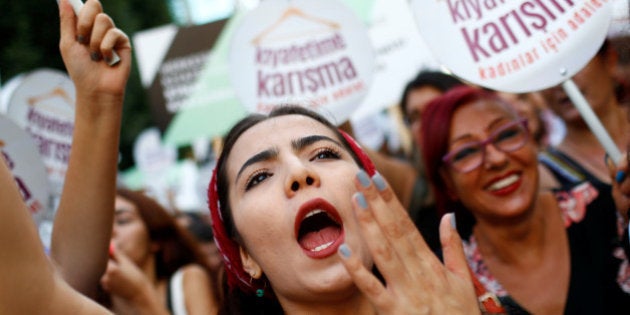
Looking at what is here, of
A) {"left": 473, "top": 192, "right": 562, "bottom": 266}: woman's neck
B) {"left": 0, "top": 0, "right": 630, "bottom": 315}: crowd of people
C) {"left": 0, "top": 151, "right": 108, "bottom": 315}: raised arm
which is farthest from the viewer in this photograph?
{"left": 473, "top": 192, "right": 562, "bottom": 266}: woman's neck

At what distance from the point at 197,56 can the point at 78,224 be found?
3.80 metres

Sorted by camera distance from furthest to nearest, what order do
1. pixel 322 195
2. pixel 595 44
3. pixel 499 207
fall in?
1. pixel 499 207
2. pixel 595 44
3. pixel 322 195

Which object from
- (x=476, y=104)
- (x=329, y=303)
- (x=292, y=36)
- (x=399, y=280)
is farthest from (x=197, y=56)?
(x=399, y=280)

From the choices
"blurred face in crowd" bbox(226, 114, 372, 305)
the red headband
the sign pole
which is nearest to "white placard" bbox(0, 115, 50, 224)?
the red headband

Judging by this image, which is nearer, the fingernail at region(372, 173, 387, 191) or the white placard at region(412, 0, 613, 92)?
the fingernail at region(372, 173, 387, 191)

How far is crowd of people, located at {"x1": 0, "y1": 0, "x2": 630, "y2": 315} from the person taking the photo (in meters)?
1.37

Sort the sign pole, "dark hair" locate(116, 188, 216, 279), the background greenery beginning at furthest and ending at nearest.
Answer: the background greenery, "dark hair" locate(116, 188, 216, 279), the sign pole

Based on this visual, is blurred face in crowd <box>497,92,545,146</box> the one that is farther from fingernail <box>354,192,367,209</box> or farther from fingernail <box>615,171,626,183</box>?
fingernail <box>354,192,367,209</box>

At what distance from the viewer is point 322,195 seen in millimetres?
1732

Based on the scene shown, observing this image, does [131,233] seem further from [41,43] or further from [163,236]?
[41,43]

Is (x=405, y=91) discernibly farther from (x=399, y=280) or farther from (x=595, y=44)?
(x=399, y=280)

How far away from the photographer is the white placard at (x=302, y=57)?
3191 mm

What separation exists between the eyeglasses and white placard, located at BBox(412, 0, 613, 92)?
17.6 inches

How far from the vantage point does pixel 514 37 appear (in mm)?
2270
